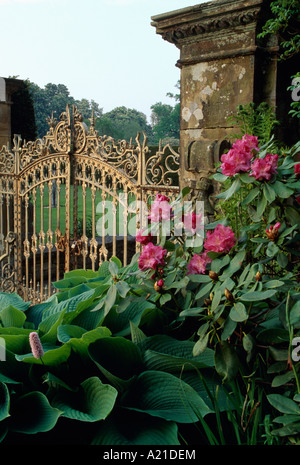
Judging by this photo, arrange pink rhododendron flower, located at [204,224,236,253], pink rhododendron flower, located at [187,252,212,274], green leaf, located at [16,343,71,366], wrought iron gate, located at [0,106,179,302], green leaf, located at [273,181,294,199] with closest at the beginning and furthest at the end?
green leaf, located at [16,343,71,366], green leaf, located at [273,181,294,199], pink rhododendron flower, located at [204,224,236,253], pink rhododendron flower, located at [187,252,212,274], wrought iron gate, located at [0,106,179,302]

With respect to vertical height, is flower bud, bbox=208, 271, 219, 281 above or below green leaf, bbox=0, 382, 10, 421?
above

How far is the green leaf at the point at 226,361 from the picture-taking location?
5.74ft

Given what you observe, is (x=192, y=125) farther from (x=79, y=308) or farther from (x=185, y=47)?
(x=79, y=308)

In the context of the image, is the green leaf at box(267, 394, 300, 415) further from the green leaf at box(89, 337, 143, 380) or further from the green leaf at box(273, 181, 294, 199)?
the green leaf at box(273, 181, 294, 199)

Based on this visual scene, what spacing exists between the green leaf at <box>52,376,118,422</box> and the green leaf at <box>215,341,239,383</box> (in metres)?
0.38

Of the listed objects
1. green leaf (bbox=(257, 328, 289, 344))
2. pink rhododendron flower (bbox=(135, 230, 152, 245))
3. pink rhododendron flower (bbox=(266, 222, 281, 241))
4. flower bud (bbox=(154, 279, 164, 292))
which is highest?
pink rhododendron flower (bbox=(266, 222, 281, 241))

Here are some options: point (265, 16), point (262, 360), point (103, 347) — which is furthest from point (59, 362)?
point (265, 16)

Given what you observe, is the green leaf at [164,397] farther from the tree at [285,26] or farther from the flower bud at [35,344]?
the tree at [285,26]

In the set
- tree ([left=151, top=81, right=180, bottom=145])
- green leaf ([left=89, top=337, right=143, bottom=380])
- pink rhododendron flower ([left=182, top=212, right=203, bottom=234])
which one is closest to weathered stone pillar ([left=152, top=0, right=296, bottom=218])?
pink rhododendron flower ([left=182, top=212, right=203, bottom=234])

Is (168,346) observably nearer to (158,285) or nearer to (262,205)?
(158,285)

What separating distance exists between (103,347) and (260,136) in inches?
79.0

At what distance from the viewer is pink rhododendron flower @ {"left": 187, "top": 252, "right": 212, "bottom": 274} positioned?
7.09ft

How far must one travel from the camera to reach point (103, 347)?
1.94 metres

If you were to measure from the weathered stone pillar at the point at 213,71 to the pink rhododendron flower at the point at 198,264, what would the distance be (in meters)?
1.23
